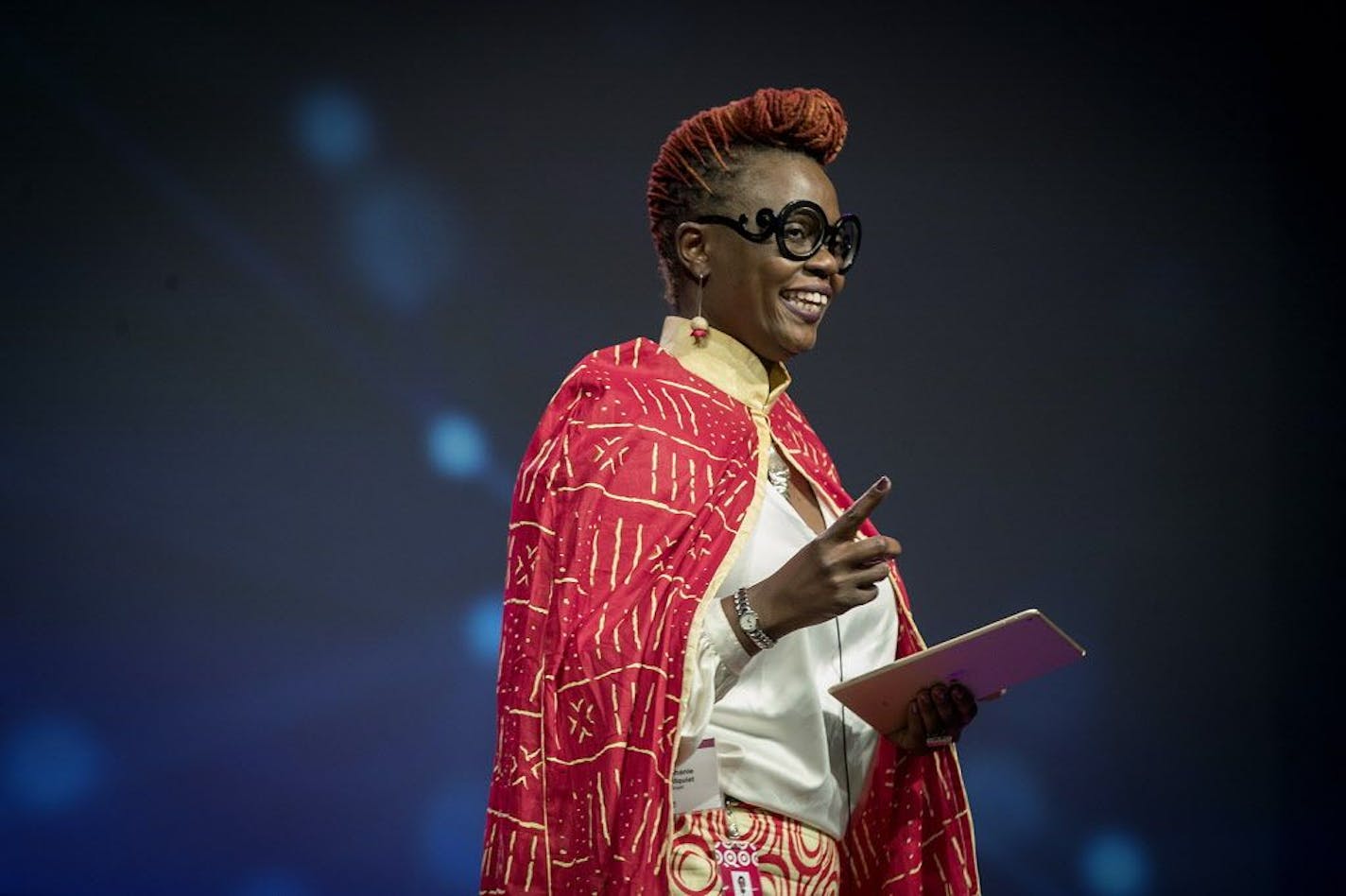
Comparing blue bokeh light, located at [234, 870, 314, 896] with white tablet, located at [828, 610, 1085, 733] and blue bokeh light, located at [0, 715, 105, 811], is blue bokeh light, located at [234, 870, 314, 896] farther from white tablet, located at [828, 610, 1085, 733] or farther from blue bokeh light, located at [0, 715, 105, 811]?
white tablet, located at [828, 610, 1085, 733]

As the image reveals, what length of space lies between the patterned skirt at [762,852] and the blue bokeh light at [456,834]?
4.49 feet

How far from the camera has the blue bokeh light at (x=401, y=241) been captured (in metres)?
3.21

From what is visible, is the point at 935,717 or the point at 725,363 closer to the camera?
the point at 935,717

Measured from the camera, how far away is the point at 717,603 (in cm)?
172

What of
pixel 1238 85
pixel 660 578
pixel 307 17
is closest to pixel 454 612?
pixel 307 17

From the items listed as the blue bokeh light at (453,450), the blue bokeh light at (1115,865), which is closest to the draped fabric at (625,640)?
the blue bokeh light at (453,450)

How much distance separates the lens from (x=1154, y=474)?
3539 millimetres

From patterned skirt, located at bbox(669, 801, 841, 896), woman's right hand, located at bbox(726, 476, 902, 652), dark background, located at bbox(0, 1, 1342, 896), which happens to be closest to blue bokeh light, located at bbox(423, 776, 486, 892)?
dark background, located at bbox(0, 1, 1342, 896)

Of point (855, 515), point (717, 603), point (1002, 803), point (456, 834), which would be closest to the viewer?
point (855, 515)

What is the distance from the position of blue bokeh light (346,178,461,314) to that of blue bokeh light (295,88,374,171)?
77 millimetres

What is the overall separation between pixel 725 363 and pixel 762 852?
628mm

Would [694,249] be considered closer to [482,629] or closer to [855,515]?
[855,515]

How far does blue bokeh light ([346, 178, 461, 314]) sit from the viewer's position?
321cm

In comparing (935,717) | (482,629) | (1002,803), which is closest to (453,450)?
(482,629)
